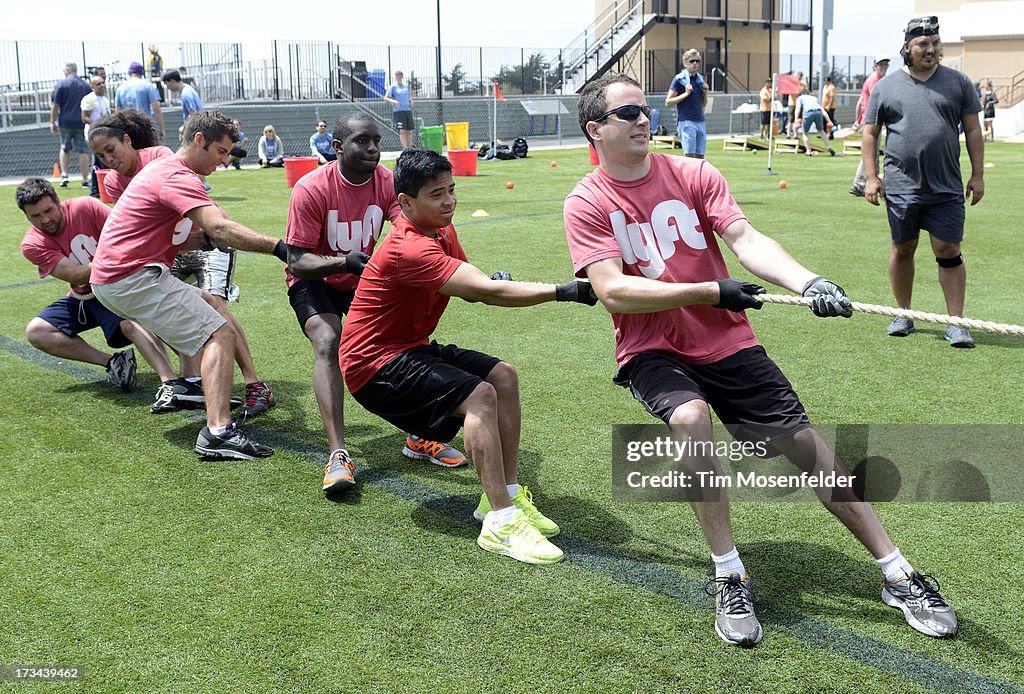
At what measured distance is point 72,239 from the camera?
6.11 metres

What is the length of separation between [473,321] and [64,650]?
4.65m

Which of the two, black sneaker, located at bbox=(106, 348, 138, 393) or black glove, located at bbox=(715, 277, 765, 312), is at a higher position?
black glove, located at bbox=(715, 277, 765, 312)

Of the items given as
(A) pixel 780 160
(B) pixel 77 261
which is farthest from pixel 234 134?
(A) pixel 780 160

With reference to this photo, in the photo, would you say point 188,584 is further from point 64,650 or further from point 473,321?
point 473,321

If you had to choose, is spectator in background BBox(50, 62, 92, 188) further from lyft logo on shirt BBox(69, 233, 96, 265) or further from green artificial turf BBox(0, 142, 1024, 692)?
green artificial turf BBox(0, 142, 1024, 692)

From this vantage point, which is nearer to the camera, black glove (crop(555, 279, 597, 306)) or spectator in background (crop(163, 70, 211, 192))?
black glove (crop(555, 279, 597, 306))

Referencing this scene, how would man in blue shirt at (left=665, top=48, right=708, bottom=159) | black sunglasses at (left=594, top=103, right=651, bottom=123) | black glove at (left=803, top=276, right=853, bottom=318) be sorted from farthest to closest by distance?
man in blue shirt at (left=665, top=48, right=708, bottom=159) → black sunglasses at (left=594, top=103, right=651, bottom=123) → black glove at (left=803, top=276, right=853, bottom=318)

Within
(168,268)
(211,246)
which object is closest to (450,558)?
(168,268)

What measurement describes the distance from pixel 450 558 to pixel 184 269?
2953 mm

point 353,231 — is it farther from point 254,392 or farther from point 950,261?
point 950,261

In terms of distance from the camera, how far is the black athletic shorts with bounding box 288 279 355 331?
16.7ft

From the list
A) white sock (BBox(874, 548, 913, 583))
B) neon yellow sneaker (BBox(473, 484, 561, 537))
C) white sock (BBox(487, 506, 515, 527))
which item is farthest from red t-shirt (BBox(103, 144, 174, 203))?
white sock (BBox(874, 548, 913, 583))

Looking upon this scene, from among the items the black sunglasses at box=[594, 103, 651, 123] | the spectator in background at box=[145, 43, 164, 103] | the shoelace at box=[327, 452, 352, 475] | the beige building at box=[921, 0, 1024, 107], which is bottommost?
the shoelace at box=[327, 452, 352, 475]

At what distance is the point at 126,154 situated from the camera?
5.81 m
